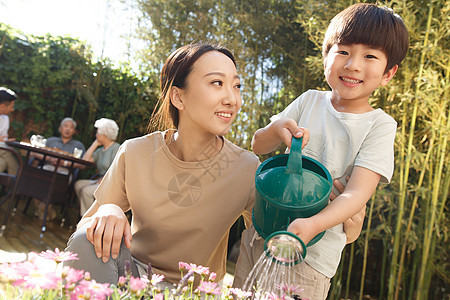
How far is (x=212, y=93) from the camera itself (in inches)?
51.3

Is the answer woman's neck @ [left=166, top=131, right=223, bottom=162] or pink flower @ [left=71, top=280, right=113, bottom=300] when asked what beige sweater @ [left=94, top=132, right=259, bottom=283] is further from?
pink flower @ [left=71, top=280, right=113, bottom=300]

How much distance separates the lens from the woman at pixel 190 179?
1.33 metres

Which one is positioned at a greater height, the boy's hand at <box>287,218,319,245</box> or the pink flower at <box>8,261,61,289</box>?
the boy's hand at <box>287,218,319,245</box>

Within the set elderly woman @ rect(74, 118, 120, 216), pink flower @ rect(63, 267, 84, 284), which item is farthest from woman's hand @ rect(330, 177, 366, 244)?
elderly woman @ rect(74, 118, 120, 216)

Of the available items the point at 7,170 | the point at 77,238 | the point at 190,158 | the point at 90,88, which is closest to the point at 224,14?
the point at 90,88

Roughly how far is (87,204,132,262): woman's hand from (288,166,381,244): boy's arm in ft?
1.58

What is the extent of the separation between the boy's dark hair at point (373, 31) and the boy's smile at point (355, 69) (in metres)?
0.02

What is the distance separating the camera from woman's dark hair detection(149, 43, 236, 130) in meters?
1.37

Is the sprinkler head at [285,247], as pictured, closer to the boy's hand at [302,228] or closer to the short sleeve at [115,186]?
the boy's hand at [302,228]

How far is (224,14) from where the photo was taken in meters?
4.89

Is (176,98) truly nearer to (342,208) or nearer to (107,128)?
(342,208)

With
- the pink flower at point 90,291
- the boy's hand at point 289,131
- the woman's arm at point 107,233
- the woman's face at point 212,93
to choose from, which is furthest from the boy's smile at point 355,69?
the pink flower at point 90,291

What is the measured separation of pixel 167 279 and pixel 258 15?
162 inches

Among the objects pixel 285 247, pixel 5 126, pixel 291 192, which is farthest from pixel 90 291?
pixel 5 126
